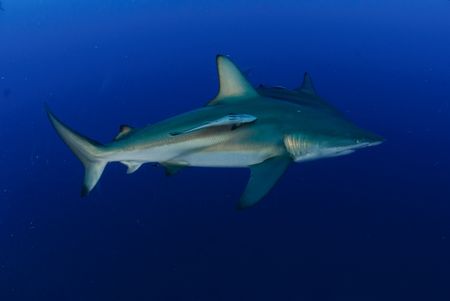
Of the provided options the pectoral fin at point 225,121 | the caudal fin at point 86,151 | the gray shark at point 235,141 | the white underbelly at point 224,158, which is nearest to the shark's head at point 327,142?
the gray shark at point 235,141

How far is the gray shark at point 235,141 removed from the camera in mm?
3391

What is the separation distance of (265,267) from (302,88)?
2551 mm

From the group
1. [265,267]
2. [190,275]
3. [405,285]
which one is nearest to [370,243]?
[405,285]

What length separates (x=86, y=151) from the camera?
140 inches

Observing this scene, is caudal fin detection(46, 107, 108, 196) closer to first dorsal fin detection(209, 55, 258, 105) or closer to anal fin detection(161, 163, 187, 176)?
anal fin detection(161, 163, 187, 176)

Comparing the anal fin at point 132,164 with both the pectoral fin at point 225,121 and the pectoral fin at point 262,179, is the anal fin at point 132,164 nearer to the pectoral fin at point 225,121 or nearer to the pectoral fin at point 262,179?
the pectoral fin at point 225,121

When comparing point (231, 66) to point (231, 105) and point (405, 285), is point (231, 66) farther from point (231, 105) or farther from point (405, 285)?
point (405, 285)

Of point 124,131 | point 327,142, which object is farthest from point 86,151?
point 327,142

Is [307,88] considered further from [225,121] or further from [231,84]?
[225,121]

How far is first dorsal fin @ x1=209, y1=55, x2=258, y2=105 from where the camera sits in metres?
3.76

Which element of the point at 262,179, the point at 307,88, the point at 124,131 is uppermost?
the point at 307,88

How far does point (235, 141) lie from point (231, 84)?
0.61 meters

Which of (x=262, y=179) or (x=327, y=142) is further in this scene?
(x=327, y=142)

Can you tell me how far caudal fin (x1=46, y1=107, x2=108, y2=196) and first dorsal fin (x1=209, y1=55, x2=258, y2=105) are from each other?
44.6 inches
